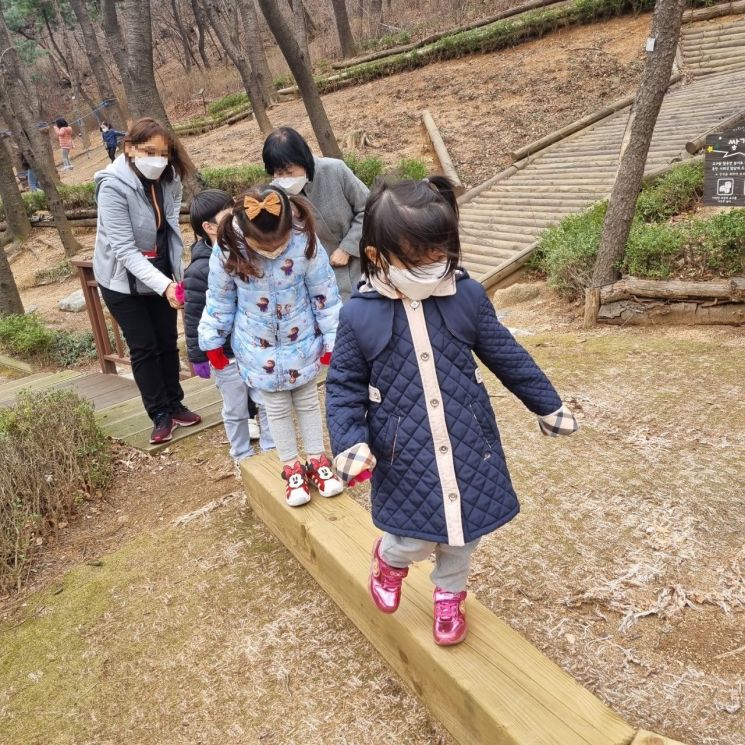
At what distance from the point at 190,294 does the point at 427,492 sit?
1793 millimetres

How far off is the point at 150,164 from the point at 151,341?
3.46 ft

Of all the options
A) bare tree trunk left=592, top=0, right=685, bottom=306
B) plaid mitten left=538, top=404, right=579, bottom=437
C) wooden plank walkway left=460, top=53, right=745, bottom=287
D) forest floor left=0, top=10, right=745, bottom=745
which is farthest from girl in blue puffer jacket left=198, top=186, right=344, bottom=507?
wooden plank walkway left=460, top=53, right=745, bottom=287

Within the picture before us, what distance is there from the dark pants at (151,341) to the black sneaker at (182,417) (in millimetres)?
80

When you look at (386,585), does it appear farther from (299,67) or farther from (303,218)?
(299,67)

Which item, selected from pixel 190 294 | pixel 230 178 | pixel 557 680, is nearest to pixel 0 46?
pixel 230 178

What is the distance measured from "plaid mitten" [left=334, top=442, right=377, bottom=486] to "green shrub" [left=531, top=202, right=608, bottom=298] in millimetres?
5016

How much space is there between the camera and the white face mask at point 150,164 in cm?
338

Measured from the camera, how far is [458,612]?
1.89 meters

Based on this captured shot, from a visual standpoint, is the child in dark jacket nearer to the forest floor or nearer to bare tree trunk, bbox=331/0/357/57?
the forest floor

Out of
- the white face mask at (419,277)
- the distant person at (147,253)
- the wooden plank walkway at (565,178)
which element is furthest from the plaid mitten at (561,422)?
the wooden plank walkway at (565,178)

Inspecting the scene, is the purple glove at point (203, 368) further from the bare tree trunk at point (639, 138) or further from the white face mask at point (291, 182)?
the bare tree trunk at point (639, 138)

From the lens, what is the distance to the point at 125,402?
502cm

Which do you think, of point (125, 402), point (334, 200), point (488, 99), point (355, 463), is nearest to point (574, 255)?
point (334, 200)

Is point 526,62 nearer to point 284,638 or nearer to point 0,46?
point 0,46
